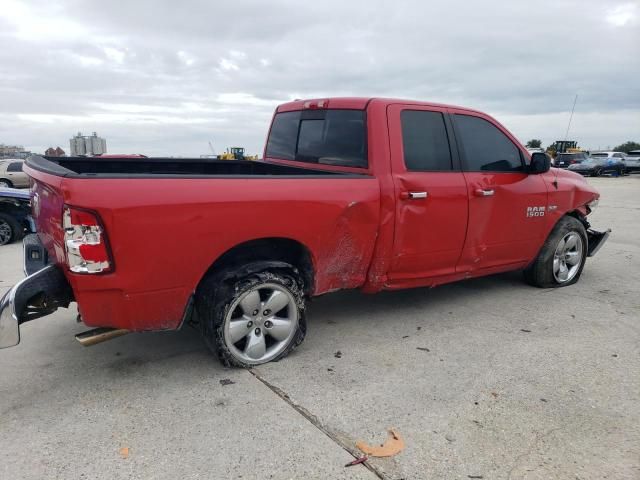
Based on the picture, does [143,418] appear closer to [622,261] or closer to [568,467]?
[568,467]

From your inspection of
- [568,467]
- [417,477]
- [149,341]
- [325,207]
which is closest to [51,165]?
[149,341]

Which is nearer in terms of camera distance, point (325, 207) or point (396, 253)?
point (325, 207)

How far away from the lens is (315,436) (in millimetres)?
2697

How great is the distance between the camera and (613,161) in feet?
101

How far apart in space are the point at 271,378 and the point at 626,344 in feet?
8.86

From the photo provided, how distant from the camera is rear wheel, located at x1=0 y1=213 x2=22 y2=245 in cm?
840

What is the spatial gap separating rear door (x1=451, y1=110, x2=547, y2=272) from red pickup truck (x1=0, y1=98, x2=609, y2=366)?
0.05 feet

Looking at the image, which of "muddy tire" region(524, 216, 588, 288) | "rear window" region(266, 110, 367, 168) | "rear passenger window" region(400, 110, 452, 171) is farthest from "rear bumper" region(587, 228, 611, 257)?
"rear window" region(266, 110, 367, 168)

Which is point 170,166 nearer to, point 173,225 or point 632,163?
point 173,225

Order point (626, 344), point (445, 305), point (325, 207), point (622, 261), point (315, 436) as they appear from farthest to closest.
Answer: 1. point (622, 261)
2. point (445, 305)
3. point (626, 344)
4. point (325, 207)
5. point (315, 436)

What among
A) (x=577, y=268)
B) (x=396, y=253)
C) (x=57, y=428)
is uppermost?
(x=396, y=253)

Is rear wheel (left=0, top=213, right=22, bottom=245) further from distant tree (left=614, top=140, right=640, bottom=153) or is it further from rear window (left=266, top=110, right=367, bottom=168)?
distant tree (left=614, top=140, right=640, bottom=153)

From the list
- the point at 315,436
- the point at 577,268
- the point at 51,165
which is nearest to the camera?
the point at 315,436

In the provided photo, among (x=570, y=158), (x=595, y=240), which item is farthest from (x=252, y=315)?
(x=570, y=158)
